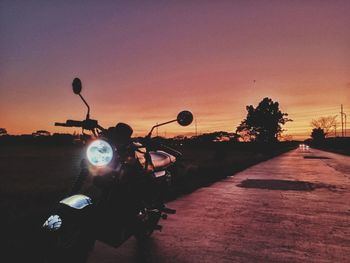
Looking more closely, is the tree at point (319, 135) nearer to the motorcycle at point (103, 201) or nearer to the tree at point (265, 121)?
the tree at point (265, 121)

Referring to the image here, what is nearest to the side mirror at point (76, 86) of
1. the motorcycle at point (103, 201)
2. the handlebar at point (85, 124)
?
the motorcycle at point (103, 201)

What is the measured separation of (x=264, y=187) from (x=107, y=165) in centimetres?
956

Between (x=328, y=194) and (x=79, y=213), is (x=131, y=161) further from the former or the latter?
(x=328, y=194)

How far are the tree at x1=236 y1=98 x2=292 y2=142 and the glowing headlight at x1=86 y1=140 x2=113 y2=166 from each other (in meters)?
93.9

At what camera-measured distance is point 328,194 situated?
10.5 m

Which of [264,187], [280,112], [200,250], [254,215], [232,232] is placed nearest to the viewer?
[200,250]

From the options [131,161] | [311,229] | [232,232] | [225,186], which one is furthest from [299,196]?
[131,161]

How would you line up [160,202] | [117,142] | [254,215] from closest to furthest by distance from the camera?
[117,142] → [160,202] → [254,215]

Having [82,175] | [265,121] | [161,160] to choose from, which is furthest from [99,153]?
[265,121]

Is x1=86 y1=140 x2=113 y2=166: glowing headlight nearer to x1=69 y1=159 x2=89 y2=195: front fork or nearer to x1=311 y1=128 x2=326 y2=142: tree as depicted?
x1=69 y1=159 x2=89 y2=195: front fork

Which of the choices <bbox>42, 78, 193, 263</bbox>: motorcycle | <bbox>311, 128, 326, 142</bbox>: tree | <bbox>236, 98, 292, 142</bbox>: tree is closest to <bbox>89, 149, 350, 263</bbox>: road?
<bbox>42, 78, 193, 263</bbox>: motorcycle

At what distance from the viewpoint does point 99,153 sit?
11.6 feet

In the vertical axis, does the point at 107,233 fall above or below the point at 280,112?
below

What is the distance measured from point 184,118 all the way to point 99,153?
1091mm
